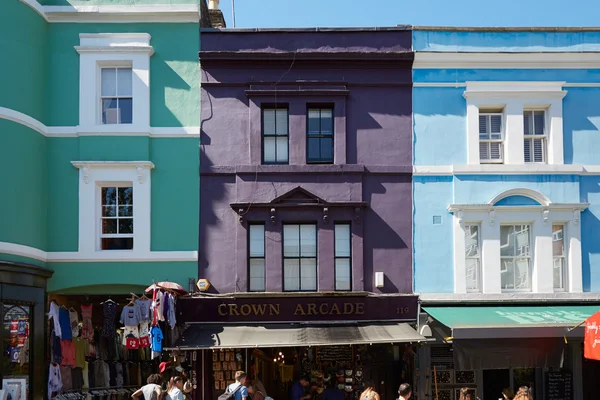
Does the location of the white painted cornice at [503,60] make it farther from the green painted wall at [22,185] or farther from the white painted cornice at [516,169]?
the green painted wall at [22,185]

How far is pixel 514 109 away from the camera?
1839 centimetres

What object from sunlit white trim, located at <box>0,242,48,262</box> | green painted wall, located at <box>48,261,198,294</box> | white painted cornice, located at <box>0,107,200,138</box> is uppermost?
white painted cornice, located at <box>0,107,200,138</box>

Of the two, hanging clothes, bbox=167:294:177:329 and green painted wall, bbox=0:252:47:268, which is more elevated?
green painted wall, bbox=0:252:47:268

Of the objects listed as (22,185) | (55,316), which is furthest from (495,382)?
(22,185)

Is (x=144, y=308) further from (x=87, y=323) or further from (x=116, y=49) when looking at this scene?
(x=116, y=49)

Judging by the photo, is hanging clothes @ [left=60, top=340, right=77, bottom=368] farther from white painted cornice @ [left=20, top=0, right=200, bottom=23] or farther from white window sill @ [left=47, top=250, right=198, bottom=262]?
white painted cornice @ [left=20, top=0, right=200, bottom=23]

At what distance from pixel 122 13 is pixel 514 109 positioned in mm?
9705

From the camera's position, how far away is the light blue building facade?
1806 centimetres

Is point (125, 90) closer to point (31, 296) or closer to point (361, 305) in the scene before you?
point (31, 296)

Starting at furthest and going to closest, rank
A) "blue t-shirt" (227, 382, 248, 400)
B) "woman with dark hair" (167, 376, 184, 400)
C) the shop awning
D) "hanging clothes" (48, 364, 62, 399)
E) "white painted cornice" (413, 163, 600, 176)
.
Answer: "white painted cornice" (413, 163, 600, 176)
"hanging clothes" (48, 364, 62, 399)
the shop awning
"woman with dark hair" (167, 376, 184, 400)
"blue t-shirt" (227, 382, 248, 400)

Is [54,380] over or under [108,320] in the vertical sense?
under

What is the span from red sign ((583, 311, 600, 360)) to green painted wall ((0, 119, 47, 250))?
12056 mm

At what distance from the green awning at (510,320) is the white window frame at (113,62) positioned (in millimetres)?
8233

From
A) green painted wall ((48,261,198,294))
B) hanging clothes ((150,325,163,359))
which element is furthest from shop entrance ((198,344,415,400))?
green painted wall ((48,261,198,294))
